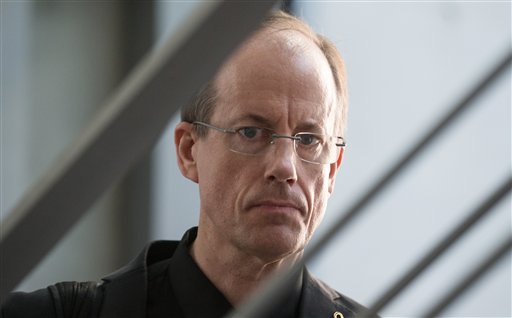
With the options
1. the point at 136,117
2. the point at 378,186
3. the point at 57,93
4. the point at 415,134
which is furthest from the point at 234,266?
the point at 57,93

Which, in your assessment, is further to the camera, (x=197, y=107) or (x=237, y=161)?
(x=197, y=107)

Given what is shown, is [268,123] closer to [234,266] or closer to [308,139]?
[308,139]

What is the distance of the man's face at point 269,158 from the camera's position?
160 cm

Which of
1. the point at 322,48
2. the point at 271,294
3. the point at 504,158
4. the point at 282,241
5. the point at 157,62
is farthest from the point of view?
the point at 504,158

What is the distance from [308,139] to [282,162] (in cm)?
8

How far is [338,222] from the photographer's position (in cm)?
94

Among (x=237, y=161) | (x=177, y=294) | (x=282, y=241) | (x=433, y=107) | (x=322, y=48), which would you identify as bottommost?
(x=177, y=294)

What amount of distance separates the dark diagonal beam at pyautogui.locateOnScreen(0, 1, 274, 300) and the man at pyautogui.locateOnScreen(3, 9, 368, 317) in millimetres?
1011

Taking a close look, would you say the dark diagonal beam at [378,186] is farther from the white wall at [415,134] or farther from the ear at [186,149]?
the white wall at [415,134]

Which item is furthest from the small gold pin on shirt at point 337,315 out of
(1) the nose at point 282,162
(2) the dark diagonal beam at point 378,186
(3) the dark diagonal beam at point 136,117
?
(3) the dark diagonal beam at point 136,117

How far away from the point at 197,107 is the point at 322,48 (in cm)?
24

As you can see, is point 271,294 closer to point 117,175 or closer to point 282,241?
point 117,175

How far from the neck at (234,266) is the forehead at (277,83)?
207 mm

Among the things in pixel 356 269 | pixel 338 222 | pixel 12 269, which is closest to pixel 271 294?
Result: pixel 338 222
